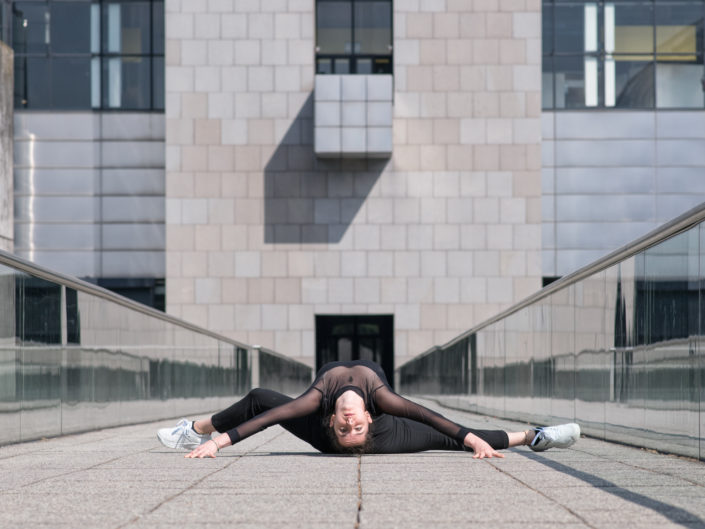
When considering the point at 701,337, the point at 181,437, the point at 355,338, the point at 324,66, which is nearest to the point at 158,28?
Answer: the point at 324,66

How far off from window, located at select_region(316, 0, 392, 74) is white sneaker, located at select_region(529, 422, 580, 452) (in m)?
30.2

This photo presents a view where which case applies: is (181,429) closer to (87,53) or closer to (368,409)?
(368,409)

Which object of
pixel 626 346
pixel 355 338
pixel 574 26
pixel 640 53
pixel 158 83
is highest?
pixel 574 26

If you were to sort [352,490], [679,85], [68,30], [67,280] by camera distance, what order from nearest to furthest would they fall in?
[352,490], [67,280], [679,85], [68,30]

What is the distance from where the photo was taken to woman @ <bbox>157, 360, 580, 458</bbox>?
6.41 meters

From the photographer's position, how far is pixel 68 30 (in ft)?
116

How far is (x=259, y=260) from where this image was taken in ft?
117

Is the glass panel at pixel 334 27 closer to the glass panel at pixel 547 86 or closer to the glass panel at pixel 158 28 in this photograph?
the glass panel at pixel 158 28

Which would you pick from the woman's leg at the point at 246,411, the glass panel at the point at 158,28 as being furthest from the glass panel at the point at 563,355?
the glass panel at the point at 158,28

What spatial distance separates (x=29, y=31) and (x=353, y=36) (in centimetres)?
1074

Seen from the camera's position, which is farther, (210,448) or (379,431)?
(379,431)

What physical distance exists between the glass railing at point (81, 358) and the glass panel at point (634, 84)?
21998 mm

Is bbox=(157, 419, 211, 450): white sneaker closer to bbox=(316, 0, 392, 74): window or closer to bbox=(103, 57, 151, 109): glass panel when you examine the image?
bbox=(316, 0, 392, 74): window

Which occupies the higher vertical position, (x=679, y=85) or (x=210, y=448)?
(x=679, y=85)
